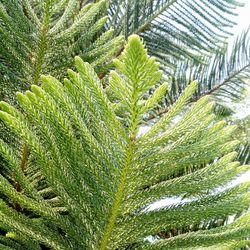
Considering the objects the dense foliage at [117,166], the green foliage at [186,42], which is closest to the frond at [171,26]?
the green foliage at [186,42]

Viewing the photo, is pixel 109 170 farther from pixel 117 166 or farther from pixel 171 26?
pixel 171 26

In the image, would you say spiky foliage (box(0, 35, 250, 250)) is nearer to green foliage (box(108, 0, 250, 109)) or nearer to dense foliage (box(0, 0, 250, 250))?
dense foliage (box(0, 0, 250, 250))

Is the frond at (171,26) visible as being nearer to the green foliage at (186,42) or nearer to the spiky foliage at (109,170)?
the green foliage at (186,42)

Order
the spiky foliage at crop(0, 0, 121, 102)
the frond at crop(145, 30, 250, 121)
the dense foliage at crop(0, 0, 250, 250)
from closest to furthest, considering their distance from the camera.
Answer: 1. the dense foliage at crop(0, 0, 250, 250)
2. the spiky foliage at crop(0, 0, 121, 102)
3. the frond at crop(145, 30, 250, 121)

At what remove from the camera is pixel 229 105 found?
1.97 metres

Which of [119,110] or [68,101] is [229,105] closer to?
[119,110]

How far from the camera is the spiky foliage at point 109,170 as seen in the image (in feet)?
2.49

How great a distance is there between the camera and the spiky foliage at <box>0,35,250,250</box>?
76 centimetres

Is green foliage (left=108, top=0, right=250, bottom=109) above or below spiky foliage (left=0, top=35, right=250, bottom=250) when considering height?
above

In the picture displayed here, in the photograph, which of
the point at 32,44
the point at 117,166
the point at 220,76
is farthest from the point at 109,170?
the point at 220,76

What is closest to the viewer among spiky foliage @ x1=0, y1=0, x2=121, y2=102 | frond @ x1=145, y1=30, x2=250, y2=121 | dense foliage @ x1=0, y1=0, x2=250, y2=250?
dense foliage @ x1=0, y1=0, x2=250, y2=250

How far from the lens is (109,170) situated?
0.79 meters

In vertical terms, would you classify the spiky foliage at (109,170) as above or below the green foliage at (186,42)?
below

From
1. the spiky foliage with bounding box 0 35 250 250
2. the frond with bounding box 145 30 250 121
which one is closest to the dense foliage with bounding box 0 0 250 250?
the spiky foliage with bounding box 0 35 250 250
